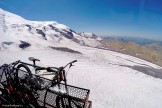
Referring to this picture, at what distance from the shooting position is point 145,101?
10.0 metres

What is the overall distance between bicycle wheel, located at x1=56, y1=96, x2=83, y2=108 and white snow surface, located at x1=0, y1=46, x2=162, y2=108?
4122 mm

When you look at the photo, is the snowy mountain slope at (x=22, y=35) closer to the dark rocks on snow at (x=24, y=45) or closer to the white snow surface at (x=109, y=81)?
the dark rocks on snow at (x=24, y=45)

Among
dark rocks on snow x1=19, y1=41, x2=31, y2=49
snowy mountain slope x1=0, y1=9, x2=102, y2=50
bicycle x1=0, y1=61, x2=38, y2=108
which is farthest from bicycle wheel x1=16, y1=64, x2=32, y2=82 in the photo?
dark rocks on snow x1=19, y1=41, x2=31, y2=49

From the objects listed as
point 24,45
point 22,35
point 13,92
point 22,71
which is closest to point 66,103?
point 13,92

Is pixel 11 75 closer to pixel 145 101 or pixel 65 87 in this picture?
pixel 65 87

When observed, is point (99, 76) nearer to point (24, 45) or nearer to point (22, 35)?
point (24, 45)

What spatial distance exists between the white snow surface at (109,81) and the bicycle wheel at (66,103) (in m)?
4.12

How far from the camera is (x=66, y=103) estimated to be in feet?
15.1

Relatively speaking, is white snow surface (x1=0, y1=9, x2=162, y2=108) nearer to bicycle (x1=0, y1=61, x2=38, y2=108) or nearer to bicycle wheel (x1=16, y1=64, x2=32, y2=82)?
bicycle wheel (x1=16, y1=64, x2=32, y2=82)

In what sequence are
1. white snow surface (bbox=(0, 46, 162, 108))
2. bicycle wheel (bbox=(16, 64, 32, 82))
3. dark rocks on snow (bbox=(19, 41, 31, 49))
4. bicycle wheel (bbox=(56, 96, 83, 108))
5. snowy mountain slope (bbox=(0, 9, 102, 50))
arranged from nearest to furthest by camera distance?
bicycle wheel (bbox=(56, 96, 83, 108)), bicycle wheel (bbox=(16, 64, 32, 82)), white snow surface (bbox=(0, 46, 162, 108)), dark rocks on snow (bbox=(19, 41, 31, 49)), snowy mountain slope (bbox=(0, 9, 102, 50))

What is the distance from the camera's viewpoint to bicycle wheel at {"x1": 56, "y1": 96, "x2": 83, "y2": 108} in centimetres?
437

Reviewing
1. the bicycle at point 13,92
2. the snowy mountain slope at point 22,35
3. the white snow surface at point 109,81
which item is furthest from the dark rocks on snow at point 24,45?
the bicycle at point 13,92

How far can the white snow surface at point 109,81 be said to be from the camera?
9.63m

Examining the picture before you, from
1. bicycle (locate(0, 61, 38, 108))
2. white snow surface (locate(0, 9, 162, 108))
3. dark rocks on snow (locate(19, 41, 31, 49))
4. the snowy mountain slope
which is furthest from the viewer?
the snowy mountain slope
